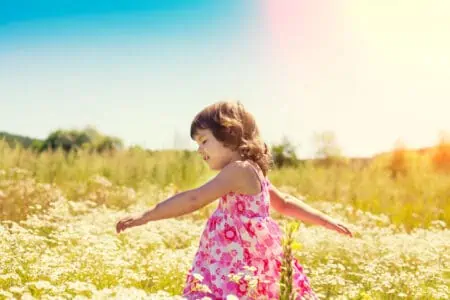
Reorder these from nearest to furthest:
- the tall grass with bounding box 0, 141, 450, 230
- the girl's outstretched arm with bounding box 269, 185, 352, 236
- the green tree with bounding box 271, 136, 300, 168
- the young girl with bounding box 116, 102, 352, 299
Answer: the young girl with bounding box 116, 102, 352, 299
the girl's outstretched arm with bounding box 269, 185, 352, 236
the tall grass with bounding box 0, 141, 450, 230
the green tree with bounding box 271, 136, 300, 168

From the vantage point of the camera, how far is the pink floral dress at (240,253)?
3.95 meters

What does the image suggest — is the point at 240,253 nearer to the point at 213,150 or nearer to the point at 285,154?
the point at 213,150

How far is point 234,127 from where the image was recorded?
13.8ft

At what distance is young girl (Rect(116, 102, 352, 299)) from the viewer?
3945 millimetres

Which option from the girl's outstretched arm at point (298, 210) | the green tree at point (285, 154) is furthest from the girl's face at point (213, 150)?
the green tree at point (285, 154)

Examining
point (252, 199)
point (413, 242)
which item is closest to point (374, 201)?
point (413, 242)

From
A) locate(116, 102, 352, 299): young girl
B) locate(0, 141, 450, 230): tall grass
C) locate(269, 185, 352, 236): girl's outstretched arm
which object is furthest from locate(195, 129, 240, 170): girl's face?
locate(0, 141, 450, 230): tall grass

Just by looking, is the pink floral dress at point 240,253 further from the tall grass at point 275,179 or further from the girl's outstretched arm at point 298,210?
the tall grass at point 275,179

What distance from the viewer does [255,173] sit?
13.8 feet

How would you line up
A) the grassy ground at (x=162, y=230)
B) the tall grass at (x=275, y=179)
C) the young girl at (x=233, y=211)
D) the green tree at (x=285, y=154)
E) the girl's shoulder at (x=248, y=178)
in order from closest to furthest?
the young girl at (x=233, y=211)
the girl's shoulder at (x=248, y=178)
the grassy ground at (x=162, y=230)
the tall grass at (x=275, y=179)
the green tree at (x=285, y=154)

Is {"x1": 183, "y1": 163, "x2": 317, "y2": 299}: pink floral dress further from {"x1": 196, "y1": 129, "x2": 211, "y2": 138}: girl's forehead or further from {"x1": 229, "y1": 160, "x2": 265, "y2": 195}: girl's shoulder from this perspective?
{"x1": 196, "y1": 129, "x2": 211, "y2": 138}: girl's forehead

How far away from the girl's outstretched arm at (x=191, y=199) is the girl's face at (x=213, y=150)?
146mm

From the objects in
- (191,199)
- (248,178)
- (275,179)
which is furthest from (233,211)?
(275,179)

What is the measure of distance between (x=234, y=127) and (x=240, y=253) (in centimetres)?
81
